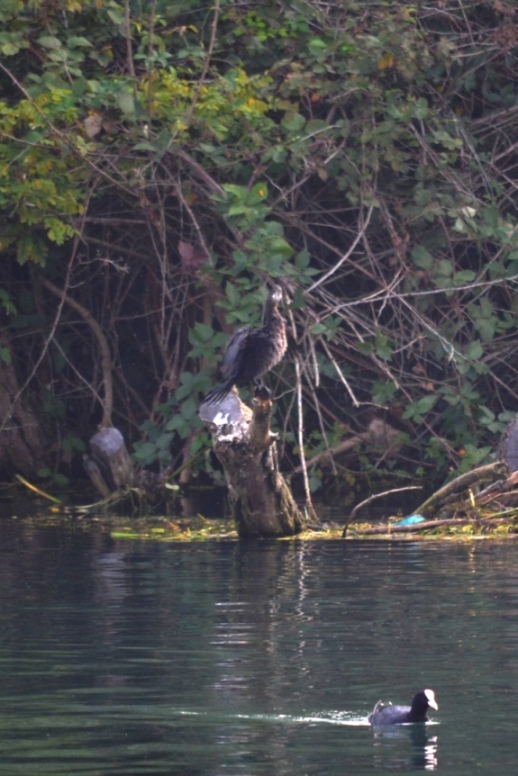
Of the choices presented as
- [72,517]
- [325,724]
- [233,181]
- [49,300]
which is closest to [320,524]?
[72,517]

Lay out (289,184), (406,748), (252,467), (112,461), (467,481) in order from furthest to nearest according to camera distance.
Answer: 1. (289,184)
2. (112,461)
3. (467,481)
4. (252,467)
5. (406,748)

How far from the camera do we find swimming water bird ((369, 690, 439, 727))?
14.5 ft

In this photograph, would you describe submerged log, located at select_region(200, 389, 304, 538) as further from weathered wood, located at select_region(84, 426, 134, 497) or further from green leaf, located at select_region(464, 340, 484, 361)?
green leaf, located at select_region(464, 340, 484, 361)

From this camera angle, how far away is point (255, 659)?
17.8 ft

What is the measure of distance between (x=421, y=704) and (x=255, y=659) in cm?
110

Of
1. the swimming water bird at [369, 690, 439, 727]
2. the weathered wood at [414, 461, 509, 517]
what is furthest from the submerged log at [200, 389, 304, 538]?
the swimming water bird at [369, 690, 439, 727]

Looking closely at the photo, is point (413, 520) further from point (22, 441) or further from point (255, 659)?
point (22, 441)

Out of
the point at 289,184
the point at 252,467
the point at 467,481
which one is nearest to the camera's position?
the point at 252,467

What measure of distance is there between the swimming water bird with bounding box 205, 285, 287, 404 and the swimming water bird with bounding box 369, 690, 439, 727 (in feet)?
15.2

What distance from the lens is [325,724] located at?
15.0 feet

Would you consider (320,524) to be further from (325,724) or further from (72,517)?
(325,724)

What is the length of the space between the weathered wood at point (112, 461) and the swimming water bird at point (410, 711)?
5.92 metres

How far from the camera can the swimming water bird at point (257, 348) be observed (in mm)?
9141

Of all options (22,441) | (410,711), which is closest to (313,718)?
(410,711)
